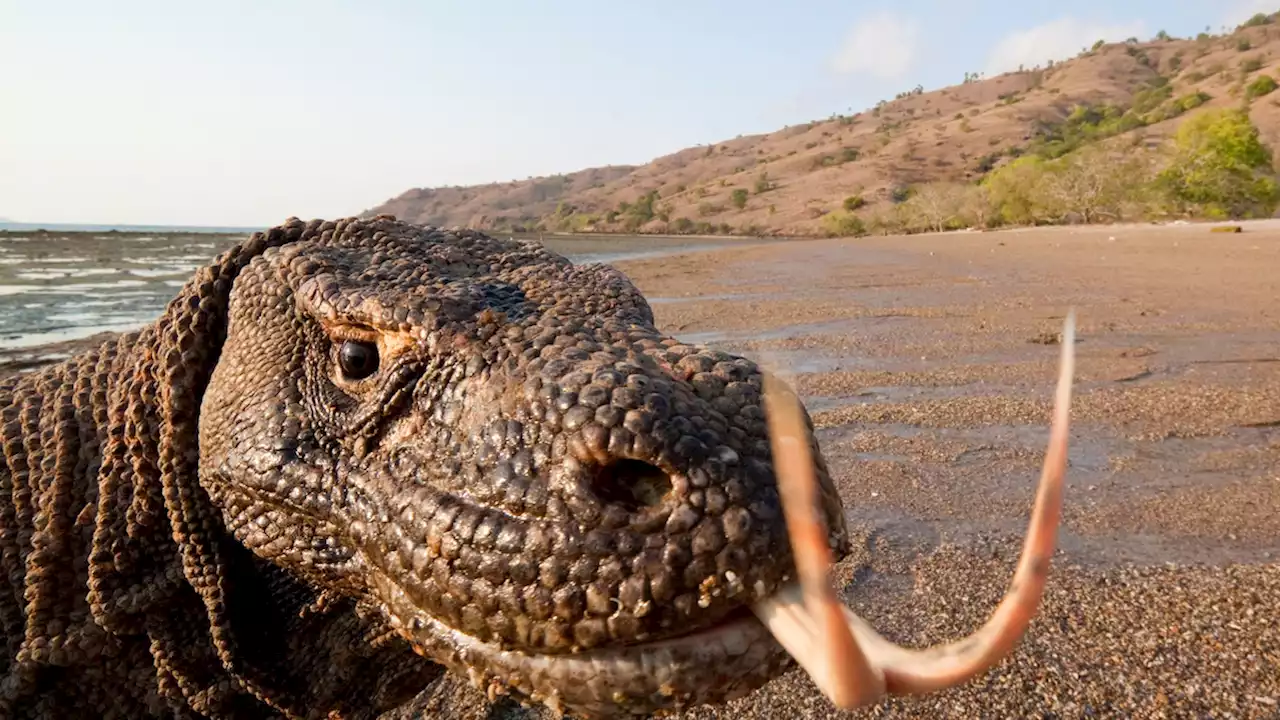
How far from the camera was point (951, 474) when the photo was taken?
18.6 ft

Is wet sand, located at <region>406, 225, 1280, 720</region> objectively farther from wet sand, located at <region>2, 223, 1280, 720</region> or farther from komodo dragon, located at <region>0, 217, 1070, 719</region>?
komodo dragon, located at <region>0, 217, 1070, 719</region>

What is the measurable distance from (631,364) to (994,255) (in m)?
27.1

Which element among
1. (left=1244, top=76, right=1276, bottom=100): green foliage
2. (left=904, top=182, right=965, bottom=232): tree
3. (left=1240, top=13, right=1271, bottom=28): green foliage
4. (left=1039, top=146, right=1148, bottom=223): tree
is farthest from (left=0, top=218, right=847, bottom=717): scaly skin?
(left=1240, top=13, right=1271, bottom=28): green foliage

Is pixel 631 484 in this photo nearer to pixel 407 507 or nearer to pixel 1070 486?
pixel 407 507

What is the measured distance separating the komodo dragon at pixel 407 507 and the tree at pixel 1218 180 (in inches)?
1752

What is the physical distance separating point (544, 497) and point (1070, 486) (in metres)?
5.01

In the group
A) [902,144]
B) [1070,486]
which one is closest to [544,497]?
[1070,486]

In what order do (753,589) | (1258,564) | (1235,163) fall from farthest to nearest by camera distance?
(1235,163) < (1258,564) < (753,589)

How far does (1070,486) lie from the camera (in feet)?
18.0

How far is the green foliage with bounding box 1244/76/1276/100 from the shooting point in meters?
67.9

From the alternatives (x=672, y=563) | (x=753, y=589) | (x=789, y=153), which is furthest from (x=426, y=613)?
(x=789, y=153)

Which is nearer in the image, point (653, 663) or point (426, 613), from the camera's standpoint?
point (653, 663)

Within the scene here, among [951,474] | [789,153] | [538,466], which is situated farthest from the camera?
[789,153]

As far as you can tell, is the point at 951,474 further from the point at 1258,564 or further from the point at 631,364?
the point at 631,364
